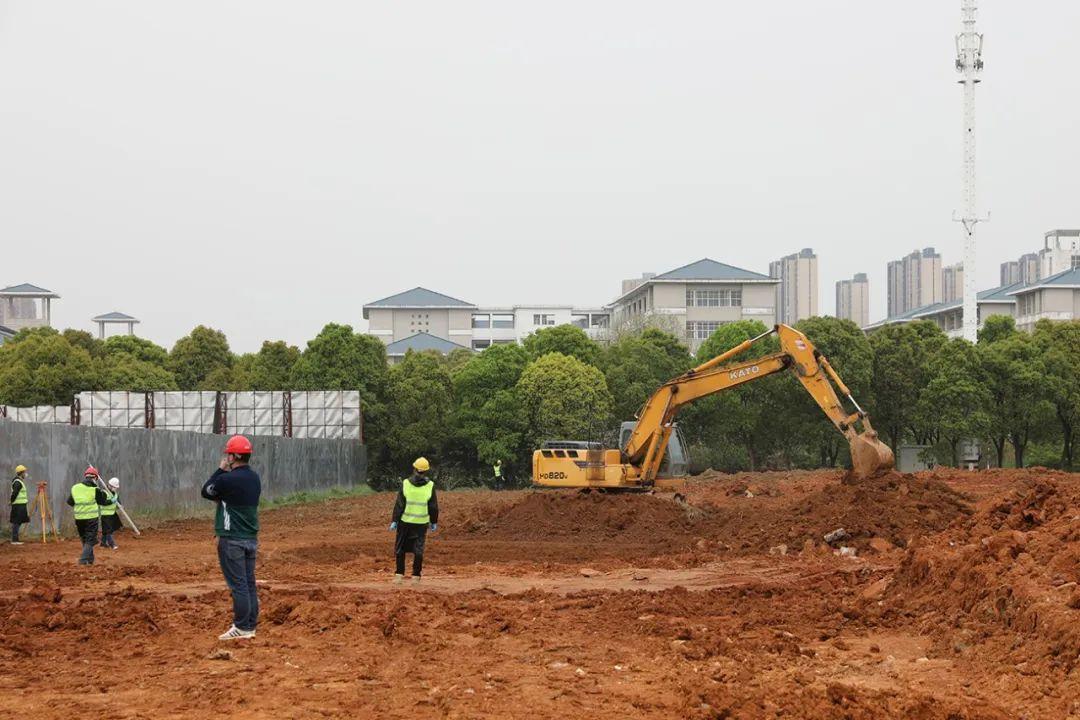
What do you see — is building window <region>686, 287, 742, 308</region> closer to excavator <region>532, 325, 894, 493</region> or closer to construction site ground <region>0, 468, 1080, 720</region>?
excavator <region>532, 325, 894, 493</region>

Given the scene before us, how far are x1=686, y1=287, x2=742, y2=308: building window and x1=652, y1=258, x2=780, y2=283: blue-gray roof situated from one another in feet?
3.73

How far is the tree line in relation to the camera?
5541 cm

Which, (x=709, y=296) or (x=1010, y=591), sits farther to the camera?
(x=709, y=296)

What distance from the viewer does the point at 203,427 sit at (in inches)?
2120

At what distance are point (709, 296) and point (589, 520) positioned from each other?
7064 cm

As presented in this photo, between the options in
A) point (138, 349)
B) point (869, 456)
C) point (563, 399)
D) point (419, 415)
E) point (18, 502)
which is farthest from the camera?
point (138, 349)

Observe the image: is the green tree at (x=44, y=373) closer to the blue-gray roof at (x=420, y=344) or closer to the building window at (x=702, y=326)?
the blue-gray roof at (x=420, y=344)

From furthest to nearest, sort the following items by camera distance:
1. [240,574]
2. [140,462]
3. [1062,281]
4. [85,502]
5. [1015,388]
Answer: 1. [1062,281]
2. [1015,388]
3. [140,462]
4. [85,502]
5. [240,574]

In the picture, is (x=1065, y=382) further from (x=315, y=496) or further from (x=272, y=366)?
(x=272, y=366)

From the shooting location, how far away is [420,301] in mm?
119188

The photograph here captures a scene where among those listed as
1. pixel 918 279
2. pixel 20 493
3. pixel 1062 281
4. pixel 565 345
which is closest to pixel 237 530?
pixel 20 493

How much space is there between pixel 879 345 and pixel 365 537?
123 ft

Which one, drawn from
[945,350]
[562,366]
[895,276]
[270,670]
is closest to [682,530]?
[270,670]

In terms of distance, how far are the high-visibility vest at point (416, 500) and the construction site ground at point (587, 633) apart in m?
1.01
